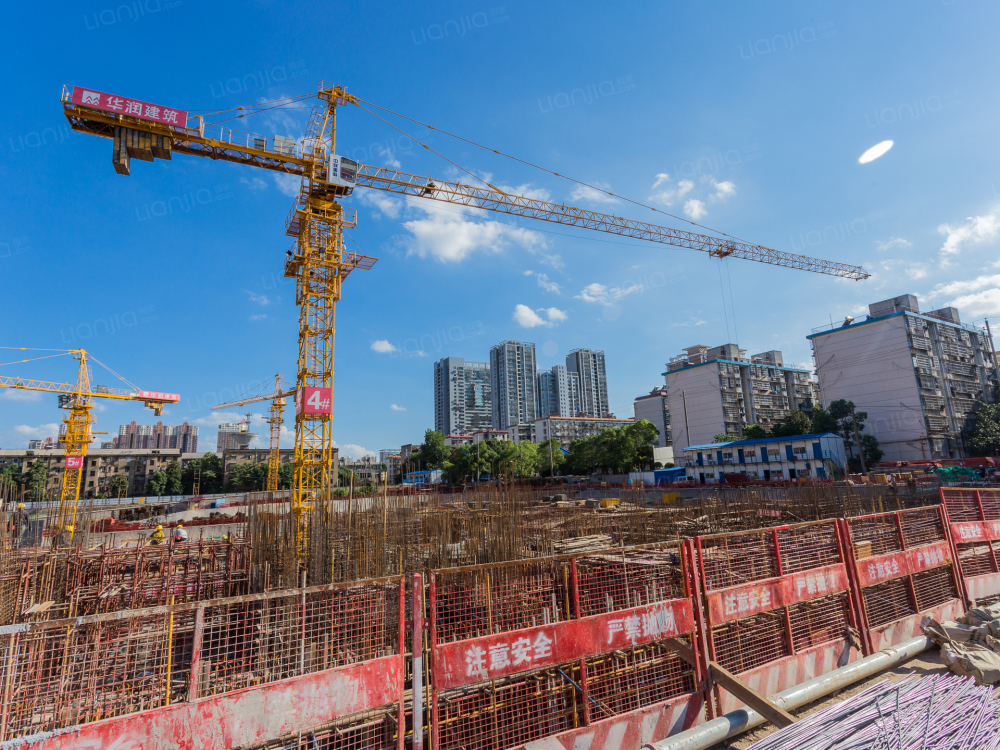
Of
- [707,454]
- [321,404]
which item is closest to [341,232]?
[321,404]

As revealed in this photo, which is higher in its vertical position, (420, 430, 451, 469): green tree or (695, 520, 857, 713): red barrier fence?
(420, 430, 451, 469): green tree

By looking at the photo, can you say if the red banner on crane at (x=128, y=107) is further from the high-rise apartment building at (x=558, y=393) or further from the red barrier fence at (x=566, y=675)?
the high-rise apartment building at (x=558, y=393)

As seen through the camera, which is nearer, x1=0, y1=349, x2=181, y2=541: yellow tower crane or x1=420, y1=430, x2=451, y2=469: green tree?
x1=0, y1=349, x2=181, y2=541: yellow tower crane

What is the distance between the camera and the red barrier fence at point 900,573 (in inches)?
223

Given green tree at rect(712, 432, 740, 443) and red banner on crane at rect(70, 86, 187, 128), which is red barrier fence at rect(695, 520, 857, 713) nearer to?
red banner on crane at rect(70, 86, 187, 128)

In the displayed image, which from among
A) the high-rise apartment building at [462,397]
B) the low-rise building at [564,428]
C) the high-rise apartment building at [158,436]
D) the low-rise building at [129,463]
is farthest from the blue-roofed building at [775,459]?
the high-rise apartment building at [158,436]

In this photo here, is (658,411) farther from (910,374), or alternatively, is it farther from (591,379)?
(591,379)

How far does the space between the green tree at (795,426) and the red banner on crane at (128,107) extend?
46.5 m

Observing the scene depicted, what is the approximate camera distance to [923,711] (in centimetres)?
395

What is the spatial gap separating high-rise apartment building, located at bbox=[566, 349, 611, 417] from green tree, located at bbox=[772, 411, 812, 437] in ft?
228

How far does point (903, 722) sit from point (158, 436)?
158 metres

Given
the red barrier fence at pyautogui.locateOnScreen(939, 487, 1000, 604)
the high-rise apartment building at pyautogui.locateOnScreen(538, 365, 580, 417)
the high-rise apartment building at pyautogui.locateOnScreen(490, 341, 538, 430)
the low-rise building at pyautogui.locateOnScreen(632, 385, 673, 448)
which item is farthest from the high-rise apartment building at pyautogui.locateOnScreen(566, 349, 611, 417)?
the red barrier fence at pyautogui.locateOnScreen(939, 487, 1000, 604)

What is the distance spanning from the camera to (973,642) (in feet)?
17.9

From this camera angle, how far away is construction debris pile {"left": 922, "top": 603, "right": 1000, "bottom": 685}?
454cm
